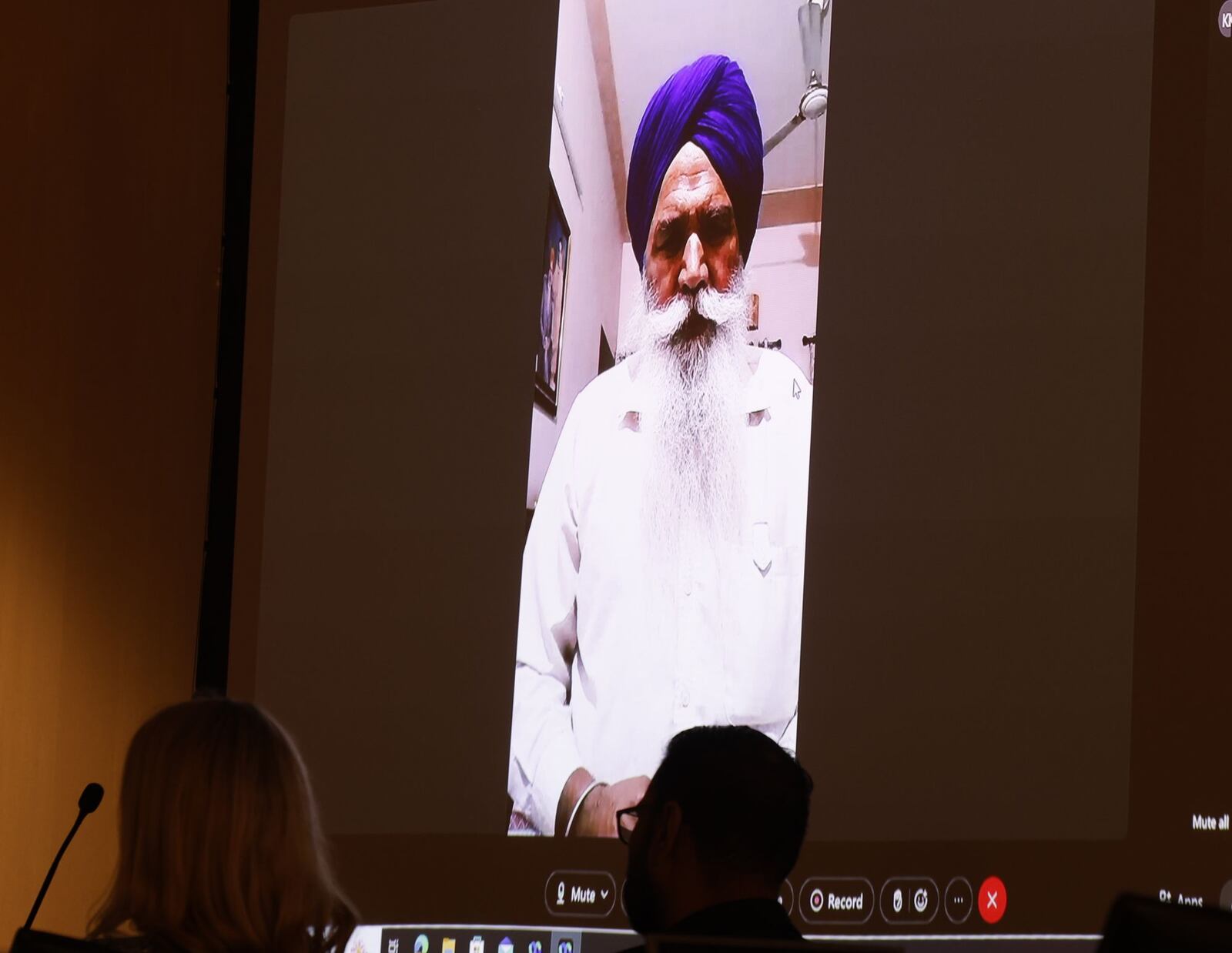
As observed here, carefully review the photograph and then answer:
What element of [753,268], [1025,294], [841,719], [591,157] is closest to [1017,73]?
[1025,294]

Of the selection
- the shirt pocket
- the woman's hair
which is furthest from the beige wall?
the woman's hair

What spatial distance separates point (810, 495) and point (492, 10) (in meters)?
1.24

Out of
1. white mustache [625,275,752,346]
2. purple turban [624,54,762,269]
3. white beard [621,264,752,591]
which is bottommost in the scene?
white beard [621,264,752,591]

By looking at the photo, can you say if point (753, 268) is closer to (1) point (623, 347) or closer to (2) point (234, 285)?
(1) point (623, 347)

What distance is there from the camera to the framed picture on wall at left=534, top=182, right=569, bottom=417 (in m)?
2.90

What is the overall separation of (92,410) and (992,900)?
7.71 ft

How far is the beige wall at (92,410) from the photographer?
11.1 feet

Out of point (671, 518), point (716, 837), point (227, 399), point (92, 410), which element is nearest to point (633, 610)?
point (671, 518)

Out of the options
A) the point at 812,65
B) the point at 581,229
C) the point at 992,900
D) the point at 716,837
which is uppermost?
the point at 812,65

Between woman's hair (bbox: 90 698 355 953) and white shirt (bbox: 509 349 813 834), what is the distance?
112 cm

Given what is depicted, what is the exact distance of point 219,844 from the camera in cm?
162

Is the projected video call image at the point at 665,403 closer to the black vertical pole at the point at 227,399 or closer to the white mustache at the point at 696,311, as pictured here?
A: the white mustache at the point at 696,311

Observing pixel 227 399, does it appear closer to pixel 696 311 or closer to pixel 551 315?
pixel 551 315

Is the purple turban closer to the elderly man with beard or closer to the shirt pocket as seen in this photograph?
the elderly man with beard
